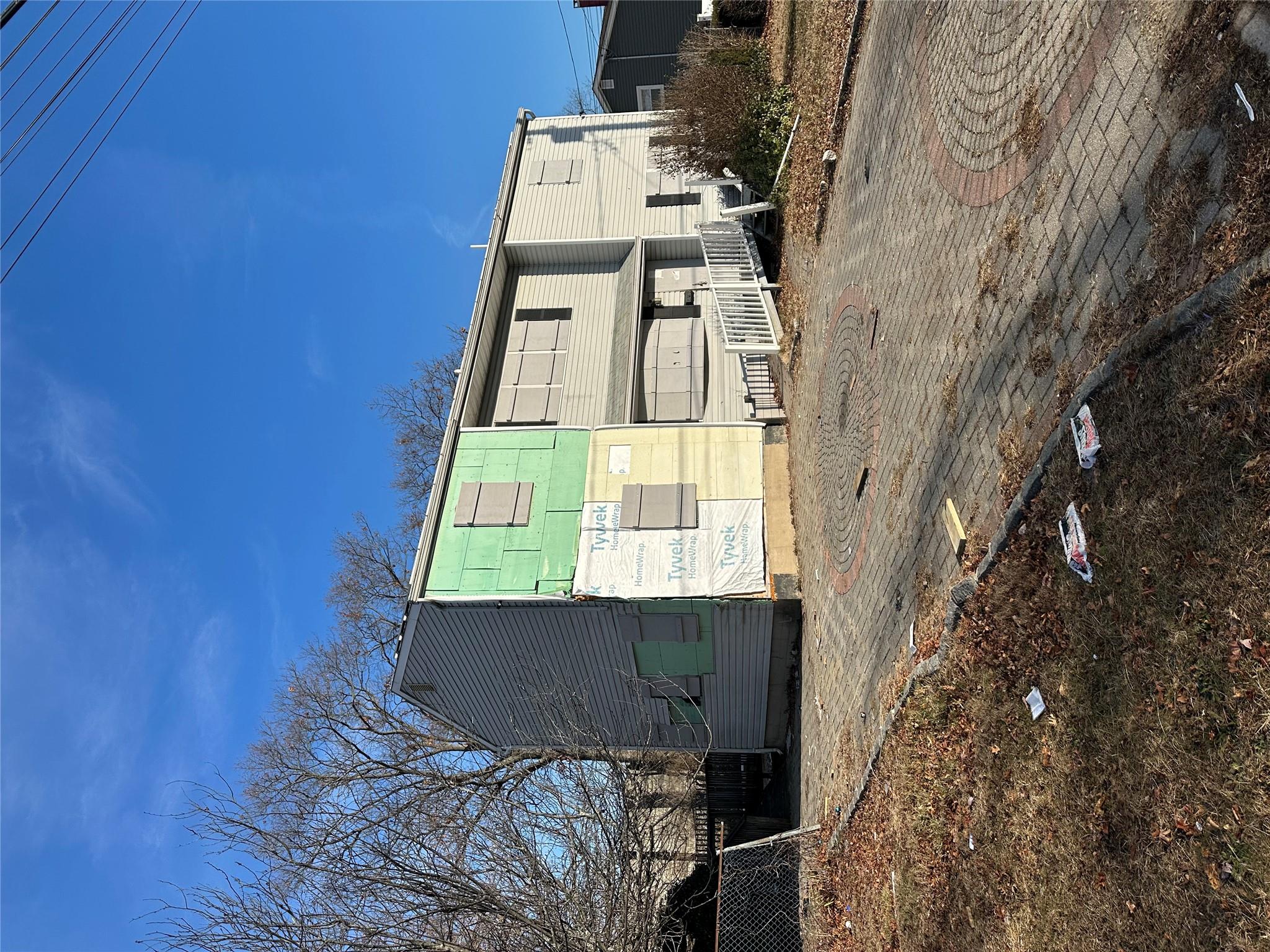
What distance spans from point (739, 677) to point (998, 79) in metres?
11.7

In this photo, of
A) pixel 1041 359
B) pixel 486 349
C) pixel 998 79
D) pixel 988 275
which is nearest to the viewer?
pixel 1041 359

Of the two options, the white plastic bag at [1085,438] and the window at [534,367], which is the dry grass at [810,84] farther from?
the white plastic bag at [1085,438]

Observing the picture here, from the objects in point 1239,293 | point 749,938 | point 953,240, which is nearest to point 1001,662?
point 1239,293

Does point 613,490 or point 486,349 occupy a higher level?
point 486,349

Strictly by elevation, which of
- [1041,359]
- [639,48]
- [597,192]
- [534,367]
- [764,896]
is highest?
[639,48]

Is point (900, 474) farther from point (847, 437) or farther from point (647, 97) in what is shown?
point (647, 97)

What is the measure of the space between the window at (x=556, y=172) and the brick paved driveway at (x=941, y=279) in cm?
904

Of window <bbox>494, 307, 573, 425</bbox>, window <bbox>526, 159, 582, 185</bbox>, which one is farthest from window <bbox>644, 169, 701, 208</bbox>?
window <bbox>494, 307, 573, 425</bbox>

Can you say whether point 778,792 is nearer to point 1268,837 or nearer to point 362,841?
point 362,841

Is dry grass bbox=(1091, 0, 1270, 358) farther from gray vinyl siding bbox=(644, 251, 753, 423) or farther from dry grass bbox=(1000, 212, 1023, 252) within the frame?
gray vinyl siding bbox=(644, 251, 753, 423)

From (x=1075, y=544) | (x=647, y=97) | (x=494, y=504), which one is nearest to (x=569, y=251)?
(x=494, y=504)

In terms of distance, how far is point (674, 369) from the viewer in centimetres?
1672

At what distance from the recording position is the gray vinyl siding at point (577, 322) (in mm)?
16656

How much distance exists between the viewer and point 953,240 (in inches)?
291
